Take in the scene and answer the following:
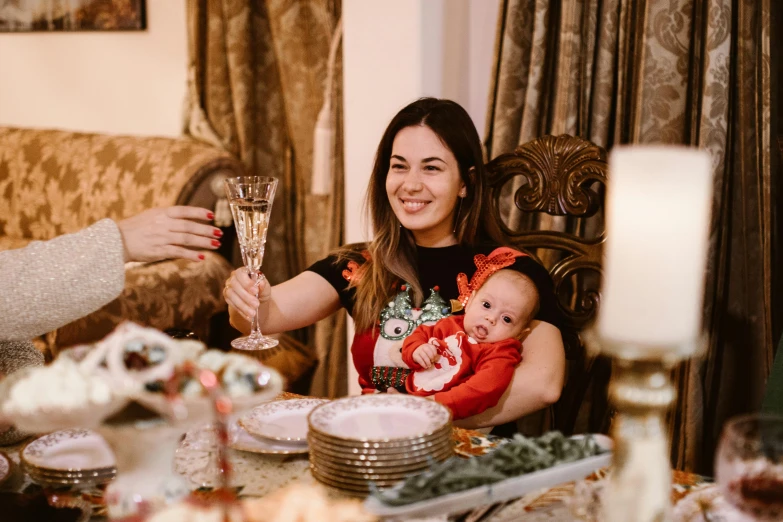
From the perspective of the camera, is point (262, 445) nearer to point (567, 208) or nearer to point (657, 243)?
point (657, 243)

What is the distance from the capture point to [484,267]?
6.25 ft

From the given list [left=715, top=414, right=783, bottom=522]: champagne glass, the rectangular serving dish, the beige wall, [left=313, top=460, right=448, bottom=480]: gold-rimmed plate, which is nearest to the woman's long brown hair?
[left=313, top=460, right=448, bottom=480]: gold-rimmed plate

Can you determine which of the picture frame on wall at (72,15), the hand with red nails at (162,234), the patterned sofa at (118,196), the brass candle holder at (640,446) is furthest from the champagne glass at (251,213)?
the picture frame on wall at (72,15)

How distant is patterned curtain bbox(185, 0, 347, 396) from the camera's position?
3.44 meters

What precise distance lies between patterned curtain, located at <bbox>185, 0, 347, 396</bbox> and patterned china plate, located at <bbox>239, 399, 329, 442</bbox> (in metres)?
1.95

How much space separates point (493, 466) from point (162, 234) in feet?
2.56

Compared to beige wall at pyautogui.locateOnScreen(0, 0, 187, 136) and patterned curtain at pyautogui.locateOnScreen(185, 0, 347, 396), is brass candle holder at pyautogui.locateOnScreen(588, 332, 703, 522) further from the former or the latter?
beige wall at pyautogui.locateOnScreen(0, 0, 187, 136)

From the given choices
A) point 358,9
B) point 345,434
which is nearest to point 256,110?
point 358,9

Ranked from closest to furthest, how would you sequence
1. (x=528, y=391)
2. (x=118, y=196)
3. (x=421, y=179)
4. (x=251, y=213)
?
(x=251, y=213), (x=528, y=391), (x=421, y=179), (x=118, y=196)

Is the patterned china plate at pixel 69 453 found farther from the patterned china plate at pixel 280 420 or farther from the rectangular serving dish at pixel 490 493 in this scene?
the rectangular serving dish at pixel 490 493

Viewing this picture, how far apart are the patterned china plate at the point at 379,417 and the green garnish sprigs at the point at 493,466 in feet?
0.37

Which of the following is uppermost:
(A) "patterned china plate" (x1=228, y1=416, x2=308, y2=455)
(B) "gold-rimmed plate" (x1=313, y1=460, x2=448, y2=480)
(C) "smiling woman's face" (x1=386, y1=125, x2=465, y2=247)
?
(C) "smiling woman's face" (x1=386, y1=125, x2=465, y2=247)

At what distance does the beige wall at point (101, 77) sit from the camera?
13.4 feet

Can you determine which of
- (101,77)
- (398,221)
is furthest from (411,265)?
(101,77)
